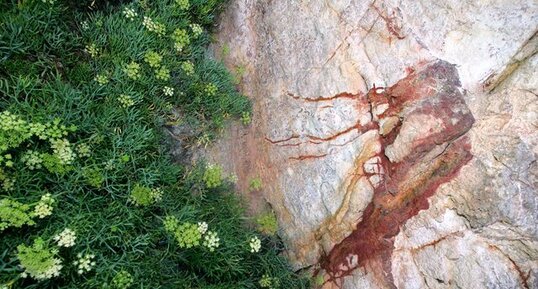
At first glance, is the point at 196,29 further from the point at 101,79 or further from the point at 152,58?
the point at 101,79

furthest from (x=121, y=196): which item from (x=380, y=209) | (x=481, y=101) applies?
(x=481, y=101)

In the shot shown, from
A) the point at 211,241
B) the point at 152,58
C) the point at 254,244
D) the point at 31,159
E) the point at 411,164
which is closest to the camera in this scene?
the point at 31,159

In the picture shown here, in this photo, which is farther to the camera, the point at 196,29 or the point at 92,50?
the point at 196,29

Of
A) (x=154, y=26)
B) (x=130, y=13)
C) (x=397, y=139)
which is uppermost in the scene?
(x=130, y=13)

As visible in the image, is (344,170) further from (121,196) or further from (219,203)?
(121,196)

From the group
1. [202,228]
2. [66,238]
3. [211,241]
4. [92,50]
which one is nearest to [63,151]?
[66,238]

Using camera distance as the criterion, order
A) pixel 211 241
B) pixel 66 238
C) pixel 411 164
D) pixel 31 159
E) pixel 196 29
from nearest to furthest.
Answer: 1. pixel 66 238
2. pixel 31 159
3. pixel 411 164
4. pixel 211 241
5. pixel 196 29

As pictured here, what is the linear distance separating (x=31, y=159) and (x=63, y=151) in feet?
0.69

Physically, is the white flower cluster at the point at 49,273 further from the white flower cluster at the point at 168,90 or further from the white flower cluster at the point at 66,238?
the white flower cluster at the point at 168,90

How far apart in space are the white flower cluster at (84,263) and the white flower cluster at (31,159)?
727 millimetres

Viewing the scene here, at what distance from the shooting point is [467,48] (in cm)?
278

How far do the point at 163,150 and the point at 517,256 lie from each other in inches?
113

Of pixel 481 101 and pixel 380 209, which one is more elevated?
pixel 481 101

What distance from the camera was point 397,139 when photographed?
301 centimetres
